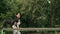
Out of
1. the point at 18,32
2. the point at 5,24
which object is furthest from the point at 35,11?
the point at 18,32

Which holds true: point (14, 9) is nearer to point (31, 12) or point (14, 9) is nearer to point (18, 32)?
point (31, 12)

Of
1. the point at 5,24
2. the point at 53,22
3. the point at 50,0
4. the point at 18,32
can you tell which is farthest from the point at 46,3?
the point at 18,32

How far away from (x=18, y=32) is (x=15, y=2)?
590 centimetres

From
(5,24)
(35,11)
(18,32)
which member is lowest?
(18,32)

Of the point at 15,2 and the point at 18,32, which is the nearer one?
the point at 18,32

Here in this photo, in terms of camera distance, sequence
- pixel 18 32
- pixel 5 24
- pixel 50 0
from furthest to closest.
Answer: pixel 50 0 < pixel 5 24 < pixel 18 32

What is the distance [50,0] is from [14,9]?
6.17ft

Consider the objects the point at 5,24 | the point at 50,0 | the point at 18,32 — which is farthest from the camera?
the point at 50,0

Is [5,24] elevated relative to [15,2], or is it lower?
lower

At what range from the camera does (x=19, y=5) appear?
1164cm

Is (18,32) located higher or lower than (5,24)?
lower

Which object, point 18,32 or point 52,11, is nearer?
point 18,32

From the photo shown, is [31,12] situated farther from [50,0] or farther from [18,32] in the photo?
[18,32]

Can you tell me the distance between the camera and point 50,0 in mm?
11125
